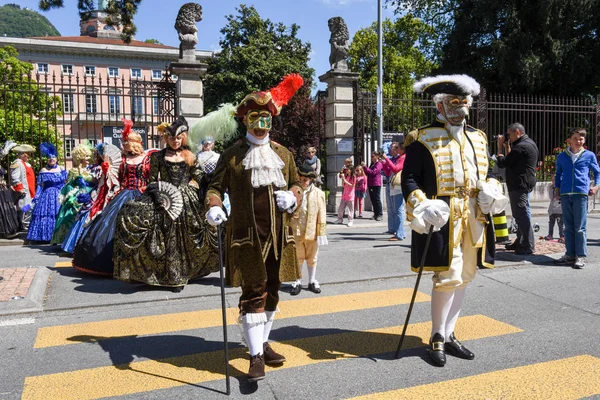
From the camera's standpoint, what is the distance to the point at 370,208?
16.7 metres

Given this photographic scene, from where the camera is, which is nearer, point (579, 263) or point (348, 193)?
point (579, 263)

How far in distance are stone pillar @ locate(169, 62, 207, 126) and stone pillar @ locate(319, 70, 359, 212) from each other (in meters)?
4.00

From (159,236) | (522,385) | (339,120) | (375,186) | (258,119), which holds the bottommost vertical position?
(522,385)

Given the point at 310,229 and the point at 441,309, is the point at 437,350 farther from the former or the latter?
the point at 310,229

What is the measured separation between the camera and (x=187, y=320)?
5.32m

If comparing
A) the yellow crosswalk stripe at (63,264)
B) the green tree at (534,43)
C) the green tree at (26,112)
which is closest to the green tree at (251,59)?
the green tree at (534,43)

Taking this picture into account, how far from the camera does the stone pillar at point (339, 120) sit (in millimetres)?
15711

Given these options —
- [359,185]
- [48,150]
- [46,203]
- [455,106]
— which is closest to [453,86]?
[455,106]

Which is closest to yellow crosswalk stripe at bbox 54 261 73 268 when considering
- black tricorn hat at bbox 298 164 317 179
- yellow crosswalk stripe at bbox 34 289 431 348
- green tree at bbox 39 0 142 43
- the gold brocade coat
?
yellow crosswalk stripe at bbox 34 289 431 348

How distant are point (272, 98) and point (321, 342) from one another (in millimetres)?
2097

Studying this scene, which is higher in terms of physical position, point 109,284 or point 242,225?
point 242,225

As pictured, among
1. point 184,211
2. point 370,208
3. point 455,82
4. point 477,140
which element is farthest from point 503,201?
point 370,208

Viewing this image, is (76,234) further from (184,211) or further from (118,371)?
(118,371)

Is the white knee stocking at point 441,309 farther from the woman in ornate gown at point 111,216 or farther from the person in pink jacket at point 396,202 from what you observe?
the person in pink jacket at point 396,202
